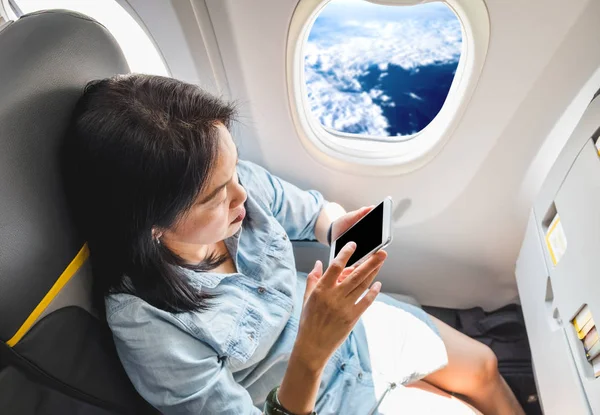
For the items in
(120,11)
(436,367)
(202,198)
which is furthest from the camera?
(120,11)

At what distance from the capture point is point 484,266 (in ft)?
5.02

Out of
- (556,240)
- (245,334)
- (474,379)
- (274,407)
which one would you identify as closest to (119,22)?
(245,334)

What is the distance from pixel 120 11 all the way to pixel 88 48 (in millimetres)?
501

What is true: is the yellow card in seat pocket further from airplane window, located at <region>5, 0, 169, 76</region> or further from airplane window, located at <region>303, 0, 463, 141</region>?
airplane window, located at <region>5, 0, 169, 76</region>

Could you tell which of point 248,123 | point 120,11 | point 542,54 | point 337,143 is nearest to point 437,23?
point 542,54

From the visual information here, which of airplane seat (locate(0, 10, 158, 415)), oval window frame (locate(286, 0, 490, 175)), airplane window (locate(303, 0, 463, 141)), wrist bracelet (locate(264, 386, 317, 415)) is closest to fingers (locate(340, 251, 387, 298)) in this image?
wrist bracelet (locate(264, 386, 317, 415))

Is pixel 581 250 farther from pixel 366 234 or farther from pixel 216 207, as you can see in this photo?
pixel 216 207

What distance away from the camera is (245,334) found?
987 mm

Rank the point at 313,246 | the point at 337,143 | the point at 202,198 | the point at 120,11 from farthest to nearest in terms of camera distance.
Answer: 1. the point at 313,246
2. the point at 337,143
3. the point at 120,11
4. the point at 202,198

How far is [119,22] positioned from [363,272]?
105cm

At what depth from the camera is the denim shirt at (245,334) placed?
852mm

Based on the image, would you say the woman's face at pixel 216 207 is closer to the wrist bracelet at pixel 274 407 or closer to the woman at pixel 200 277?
the woman at pixel 200 277

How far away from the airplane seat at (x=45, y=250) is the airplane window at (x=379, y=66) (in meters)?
0.65

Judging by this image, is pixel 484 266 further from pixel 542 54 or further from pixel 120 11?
pixel 120 11
